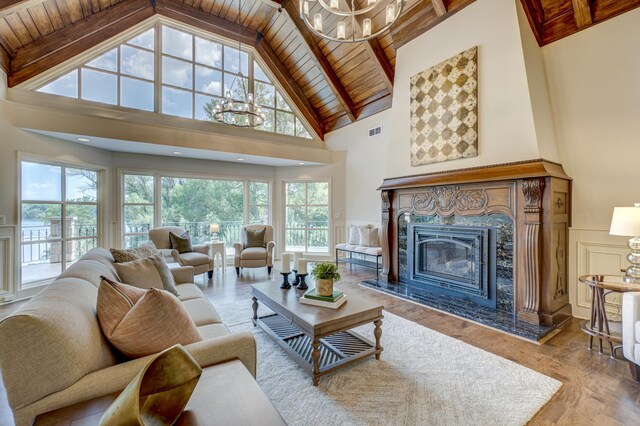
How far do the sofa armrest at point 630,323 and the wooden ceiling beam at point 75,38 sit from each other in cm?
781

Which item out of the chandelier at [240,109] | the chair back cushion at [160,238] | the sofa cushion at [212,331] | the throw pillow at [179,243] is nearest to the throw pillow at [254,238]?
the throw pillow at [179,243]

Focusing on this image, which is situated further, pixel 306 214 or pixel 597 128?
pixel 306 214

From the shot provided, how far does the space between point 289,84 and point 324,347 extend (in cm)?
647

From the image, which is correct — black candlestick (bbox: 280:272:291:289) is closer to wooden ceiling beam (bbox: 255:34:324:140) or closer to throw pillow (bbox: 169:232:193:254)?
throw pillow (bbox: 169:232:193:254)

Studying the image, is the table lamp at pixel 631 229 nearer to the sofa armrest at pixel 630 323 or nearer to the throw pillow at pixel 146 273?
the sofa armrest at pixel 630 323

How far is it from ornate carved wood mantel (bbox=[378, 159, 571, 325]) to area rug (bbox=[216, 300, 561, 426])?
3.93 ft

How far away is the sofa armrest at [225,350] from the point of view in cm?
142

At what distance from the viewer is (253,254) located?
567 centimetres

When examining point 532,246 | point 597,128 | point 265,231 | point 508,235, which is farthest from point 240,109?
point 597,128

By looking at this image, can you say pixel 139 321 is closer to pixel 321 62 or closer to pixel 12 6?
pixel 12 6

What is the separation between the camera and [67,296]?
1447 mm

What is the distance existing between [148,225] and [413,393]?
5920 millimetres

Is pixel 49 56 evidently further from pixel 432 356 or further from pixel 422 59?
pixel 432 356

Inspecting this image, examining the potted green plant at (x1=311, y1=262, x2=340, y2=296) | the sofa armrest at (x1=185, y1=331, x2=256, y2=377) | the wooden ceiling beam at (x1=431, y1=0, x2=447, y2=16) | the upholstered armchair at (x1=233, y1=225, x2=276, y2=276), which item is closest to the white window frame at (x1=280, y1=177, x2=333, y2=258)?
the upholstered armchair at (x1=233, y1=225, x2=276, y2=276)
